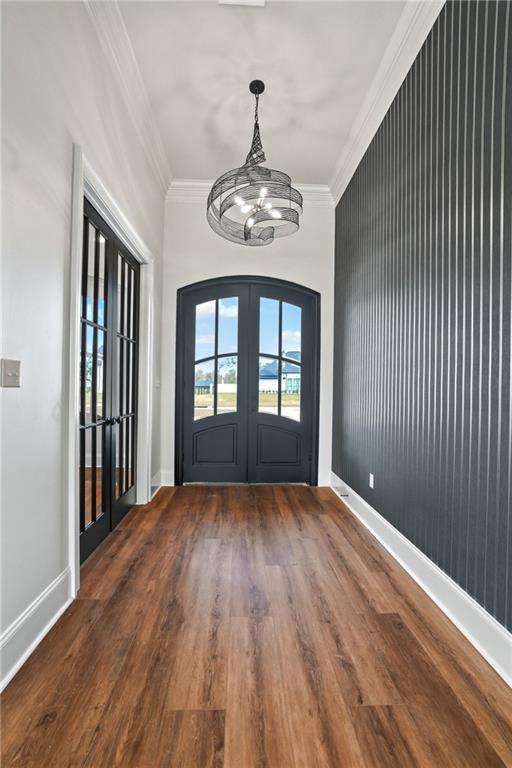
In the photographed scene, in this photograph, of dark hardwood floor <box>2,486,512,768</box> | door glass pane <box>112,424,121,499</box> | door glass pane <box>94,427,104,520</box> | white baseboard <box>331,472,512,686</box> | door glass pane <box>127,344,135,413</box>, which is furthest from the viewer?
door glass pane <box>127,344,135,413</box>

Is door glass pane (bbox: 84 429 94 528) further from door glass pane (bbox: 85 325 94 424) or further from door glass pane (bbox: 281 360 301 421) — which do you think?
door glass pane (bbox: 281 360 301 421)

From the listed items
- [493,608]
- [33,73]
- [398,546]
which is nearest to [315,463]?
[398,546]

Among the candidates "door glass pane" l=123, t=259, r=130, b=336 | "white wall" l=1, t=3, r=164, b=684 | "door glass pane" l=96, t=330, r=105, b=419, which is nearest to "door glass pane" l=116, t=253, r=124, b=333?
"door glass pane" l=123, t=259, r=130, b=336

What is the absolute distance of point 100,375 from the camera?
275cm

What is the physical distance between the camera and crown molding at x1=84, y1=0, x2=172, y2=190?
2334 millimetres

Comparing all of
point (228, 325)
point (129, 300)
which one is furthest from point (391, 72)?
point (228, 325)

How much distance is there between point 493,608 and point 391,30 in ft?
10.8

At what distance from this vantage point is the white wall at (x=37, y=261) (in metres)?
1.51

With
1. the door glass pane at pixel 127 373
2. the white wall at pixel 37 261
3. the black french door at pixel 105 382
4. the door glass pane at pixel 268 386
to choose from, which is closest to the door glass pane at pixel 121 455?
the black french door at pixel 105 382

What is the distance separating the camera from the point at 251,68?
9.30ft

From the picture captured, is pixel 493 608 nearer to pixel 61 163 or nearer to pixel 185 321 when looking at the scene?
pixel 61 163

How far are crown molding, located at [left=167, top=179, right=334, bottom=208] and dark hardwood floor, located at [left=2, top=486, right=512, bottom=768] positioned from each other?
149 inches

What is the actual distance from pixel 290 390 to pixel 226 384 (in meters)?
0.75

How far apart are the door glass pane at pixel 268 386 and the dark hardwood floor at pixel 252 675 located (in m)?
2.20
